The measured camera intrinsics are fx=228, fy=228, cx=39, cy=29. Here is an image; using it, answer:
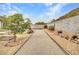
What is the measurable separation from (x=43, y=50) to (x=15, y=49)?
0.59 m

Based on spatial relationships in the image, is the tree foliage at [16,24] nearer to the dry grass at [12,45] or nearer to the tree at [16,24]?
the tree at [16,24]

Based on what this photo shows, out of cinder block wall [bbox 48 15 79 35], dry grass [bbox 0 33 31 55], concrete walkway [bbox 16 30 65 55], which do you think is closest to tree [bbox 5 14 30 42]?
dry grass [bbox 0 33 31 55]

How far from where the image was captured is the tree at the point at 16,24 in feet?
16.6

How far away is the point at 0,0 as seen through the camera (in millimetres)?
4770

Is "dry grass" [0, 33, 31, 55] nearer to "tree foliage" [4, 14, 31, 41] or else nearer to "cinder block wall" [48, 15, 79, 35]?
"tree foliage" [4, 14, 31, 41]

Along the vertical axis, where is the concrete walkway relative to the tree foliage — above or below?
below

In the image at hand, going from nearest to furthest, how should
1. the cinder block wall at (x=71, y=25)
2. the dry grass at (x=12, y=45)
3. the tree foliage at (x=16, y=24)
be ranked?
1. the dry grass at (x=12, y=45)
2. the tree foliage at (x=16, y=24)
3. the cinder block wall at (x=71, y=25)

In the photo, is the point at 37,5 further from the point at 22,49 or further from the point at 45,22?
the point at 22,49

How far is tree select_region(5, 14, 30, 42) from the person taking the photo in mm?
5047

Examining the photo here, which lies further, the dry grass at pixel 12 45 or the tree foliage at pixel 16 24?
the tree foliage at pixel 16 24

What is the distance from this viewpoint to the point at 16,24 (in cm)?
521

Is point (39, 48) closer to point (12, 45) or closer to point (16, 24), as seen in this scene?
point (12, 45)

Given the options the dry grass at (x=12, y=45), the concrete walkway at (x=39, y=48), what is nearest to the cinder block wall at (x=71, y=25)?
the concrete walkway at (x=39, y=48)

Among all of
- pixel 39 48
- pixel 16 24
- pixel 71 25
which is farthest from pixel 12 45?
pixel 71 25
